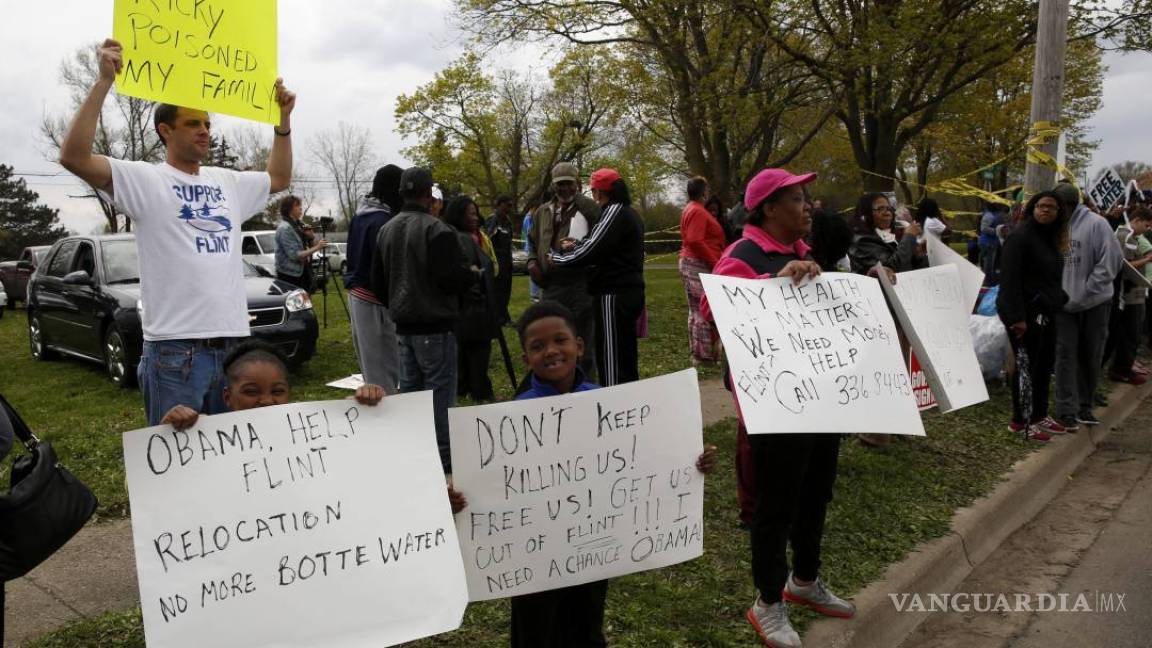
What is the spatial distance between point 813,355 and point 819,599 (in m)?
1.19

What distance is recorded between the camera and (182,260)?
9.47 ft

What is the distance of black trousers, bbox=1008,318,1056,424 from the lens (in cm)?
654

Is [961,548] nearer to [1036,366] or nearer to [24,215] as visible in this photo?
[1036,366]

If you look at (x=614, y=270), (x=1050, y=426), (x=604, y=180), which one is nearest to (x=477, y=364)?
(x=614, y=270)

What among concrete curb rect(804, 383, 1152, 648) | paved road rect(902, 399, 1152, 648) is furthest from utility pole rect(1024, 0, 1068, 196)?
paved road rect(902, 399, 1152, 648)

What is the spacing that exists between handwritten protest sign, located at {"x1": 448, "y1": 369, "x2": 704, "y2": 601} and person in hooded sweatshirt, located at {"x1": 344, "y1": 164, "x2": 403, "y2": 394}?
3.10 metres

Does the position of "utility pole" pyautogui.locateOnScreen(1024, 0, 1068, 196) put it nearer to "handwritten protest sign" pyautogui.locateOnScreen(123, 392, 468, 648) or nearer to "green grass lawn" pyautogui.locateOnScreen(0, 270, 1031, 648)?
"green grass lawn" pyautogui.locateOnScreen(0, 270, 1031, 648)

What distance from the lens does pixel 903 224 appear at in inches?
274

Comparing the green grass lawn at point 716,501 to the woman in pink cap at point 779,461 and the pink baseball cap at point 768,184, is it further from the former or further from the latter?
the pink baseball cap at point 768,184

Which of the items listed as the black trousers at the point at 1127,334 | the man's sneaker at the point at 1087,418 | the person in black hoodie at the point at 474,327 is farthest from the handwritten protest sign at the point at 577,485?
the black trousers at the point at 1127,334

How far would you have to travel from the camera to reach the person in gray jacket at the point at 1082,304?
6.57 metres

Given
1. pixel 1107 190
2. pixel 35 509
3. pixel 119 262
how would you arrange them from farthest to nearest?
1. pixel 1107 190
2. pixel 119 262
3. pixel 35 509

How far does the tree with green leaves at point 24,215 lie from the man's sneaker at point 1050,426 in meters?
58.9

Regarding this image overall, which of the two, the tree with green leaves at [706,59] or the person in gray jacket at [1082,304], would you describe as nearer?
the person in gray jacket at [1082,304]
